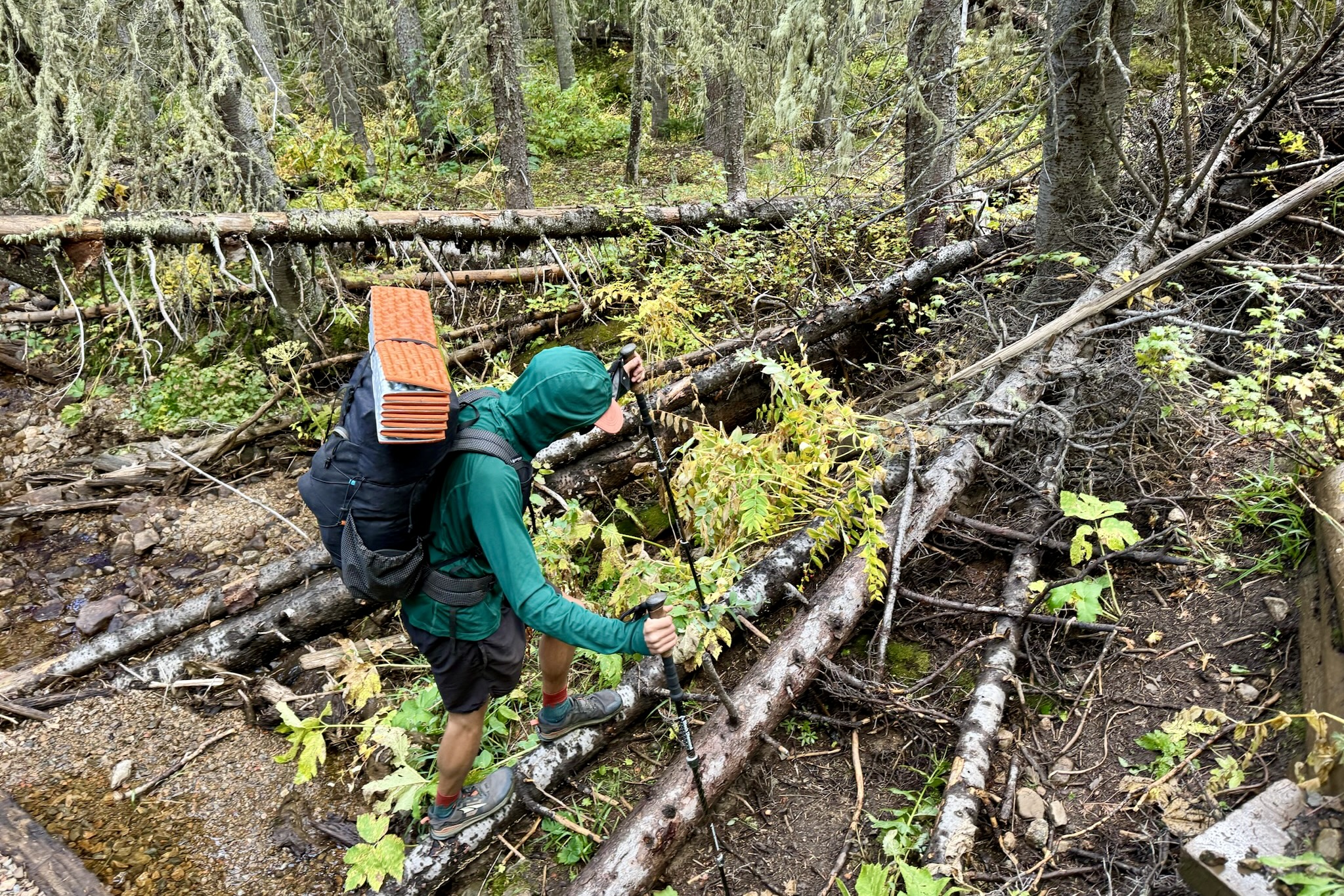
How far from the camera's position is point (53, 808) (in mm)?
4008

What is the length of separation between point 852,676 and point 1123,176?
5.74 metres

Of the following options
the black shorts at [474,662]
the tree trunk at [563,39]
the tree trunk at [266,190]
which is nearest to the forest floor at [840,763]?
the black shorts at [474,662]

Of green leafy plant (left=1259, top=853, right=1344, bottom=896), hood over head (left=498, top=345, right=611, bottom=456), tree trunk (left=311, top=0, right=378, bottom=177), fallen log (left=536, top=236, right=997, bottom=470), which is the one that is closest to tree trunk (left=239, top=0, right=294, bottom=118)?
tree trunk (left=311, top=0, right=378, bottom=177)

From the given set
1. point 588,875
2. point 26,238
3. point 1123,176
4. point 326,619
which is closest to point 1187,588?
point 588,875

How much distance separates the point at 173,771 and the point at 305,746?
116cm

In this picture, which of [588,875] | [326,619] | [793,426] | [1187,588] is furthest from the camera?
[326,619]

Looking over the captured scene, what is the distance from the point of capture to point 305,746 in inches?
155

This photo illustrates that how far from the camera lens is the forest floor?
318 cm

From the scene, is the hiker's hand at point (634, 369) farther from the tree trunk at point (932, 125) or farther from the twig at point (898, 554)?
the tree trunk at point (932, 125)

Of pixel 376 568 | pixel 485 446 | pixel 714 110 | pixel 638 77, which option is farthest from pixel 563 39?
pixel 376 568

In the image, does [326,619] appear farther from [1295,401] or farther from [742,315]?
[1295,401]

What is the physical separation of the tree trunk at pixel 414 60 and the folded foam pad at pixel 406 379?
1442 centimetres

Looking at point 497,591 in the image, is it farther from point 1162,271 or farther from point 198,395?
point 198,395

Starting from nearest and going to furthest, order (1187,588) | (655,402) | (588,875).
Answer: (588,875) → (1187,588) → (655,402)
